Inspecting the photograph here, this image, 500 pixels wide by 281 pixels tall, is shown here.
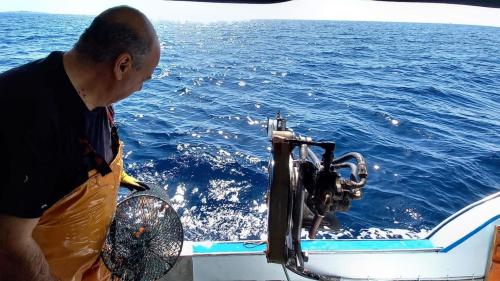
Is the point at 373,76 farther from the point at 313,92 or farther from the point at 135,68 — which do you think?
the point at 135,68

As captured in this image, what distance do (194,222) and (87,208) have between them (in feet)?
10.1

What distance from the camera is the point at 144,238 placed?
2244 mm

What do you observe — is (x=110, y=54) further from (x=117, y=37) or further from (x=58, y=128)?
(x=58, y=128)

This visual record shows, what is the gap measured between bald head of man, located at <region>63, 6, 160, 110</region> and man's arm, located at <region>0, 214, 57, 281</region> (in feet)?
1.59

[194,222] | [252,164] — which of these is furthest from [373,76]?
[194,222]

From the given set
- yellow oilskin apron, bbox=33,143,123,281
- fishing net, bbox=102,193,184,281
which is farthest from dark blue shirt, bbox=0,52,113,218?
fishing net, bbox=102,193,184,281

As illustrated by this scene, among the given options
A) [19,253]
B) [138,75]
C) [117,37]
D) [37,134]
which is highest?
[117,37]

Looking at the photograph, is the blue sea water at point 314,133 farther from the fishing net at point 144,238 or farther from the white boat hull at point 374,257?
the fishing net at point 144,238

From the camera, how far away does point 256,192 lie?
5.53 metres

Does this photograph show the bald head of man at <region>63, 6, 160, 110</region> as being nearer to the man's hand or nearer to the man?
the man

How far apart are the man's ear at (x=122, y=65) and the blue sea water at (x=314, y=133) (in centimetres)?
334

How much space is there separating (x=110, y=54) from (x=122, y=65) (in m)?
0.06

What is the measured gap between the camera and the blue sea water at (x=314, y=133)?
5289 mm

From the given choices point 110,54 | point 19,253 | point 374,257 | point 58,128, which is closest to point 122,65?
point 110,54
